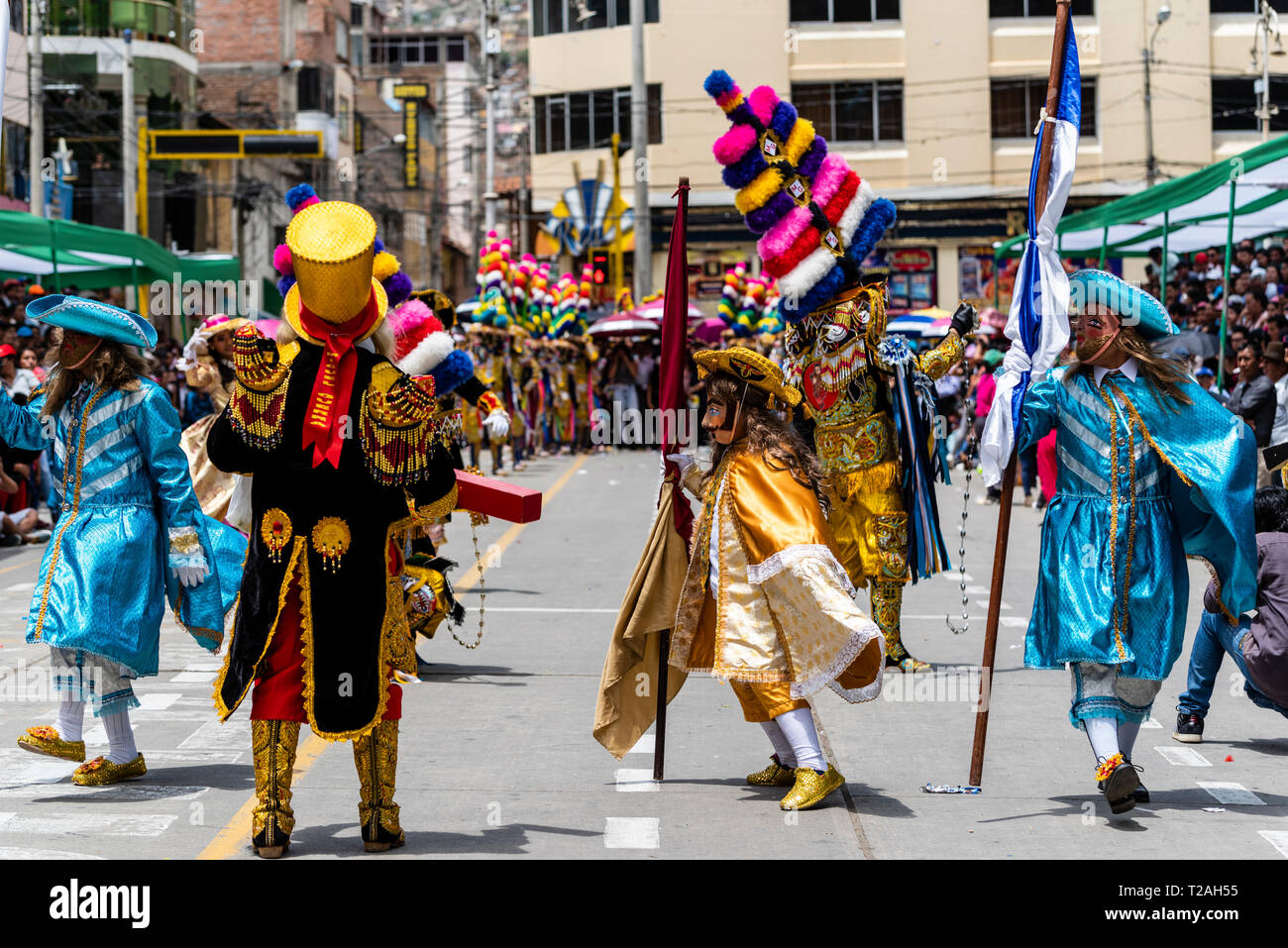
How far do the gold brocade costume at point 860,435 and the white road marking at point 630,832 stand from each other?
353 cm

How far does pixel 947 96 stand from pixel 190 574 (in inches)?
1529

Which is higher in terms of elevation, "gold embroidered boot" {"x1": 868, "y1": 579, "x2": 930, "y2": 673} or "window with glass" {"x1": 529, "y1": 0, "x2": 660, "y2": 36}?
"window with glass" {"x1": 529, "y1": 0, "x2": 660, "y2": 36}

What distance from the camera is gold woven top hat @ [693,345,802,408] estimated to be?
21.3 ft

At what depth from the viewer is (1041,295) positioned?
6.43 meters

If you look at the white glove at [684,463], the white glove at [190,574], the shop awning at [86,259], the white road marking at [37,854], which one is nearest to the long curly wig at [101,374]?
the white glove at [190,574]

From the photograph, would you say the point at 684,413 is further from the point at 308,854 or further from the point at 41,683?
the point at 41,683

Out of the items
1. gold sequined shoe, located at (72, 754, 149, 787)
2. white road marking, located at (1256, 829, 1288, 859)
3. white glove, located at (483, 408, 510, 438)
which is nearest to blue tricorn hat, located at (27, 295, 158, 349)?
gold sequined shoe, located at (72, 754, 149, 787)

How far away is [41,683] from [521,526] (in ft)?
28.0

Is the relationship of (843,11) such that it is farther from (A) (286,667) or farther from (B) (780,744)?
(A) (286,667)

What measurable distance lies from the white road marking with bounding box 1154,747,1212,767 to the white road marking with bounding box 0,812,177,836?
391cm

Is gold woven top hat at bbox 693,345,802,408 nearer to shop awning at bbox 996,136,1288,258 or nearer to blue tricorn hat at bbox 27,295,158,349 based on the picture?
blue tricorn hat at bbox 27,295,158,349

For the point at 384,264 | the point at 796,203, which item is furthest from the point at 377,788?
the point at 796,203

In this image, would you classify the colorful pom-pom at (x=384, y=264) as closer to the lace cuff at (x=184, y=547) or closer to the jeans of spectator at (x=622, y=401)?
the lace cuff at (x=184, y=547)

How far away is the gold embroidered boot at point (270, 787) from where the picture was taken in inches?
213
